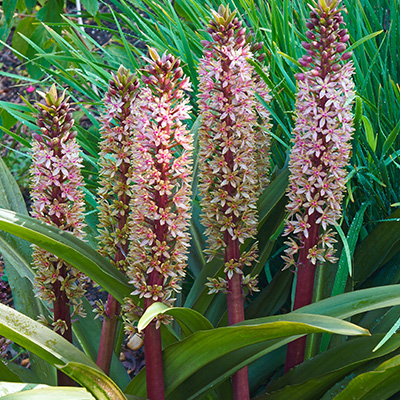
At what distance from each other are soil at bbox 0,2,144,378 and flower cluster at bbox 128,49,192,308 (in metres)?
0.64

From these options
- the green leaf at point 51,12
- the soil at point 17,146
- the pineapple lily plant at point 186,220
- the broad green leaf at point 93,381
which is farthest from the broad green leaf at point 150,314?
the green leaf at point 51,12

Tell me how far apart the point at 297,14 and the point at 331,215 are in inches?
66.9

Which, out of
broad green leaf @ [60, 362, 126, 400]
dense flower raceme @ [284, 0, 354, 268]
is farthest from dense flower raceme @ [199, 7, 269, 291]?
broad green leaf @ [60, 362, 126, 400]

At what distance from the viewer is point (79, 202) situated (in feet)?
4.37

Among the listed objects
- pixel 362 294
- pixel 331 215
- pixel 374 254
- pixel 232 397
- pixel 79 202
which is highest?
pixel 79 202

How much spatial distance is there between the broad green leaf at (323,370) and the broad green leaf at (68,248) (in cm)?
52

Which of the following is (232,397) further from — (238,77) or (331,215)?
(238,77)

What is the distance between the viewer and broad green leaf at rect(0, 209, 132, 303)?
1.19 meters

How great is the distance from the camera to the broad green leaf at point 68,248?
1186 millimetres

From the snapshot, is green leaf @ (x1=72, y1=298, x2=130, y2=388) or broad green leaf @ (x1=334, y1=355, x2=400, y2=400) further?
green leaf @ (x1=72, y1=298, x2=130, y2=388)

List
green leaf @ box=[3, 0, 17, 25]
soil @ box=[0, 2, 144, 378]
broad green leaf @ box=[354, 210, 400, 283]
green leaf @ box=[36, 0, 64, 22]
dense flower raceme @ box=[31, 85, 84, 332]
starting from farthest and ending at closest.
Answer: green leaf @ box=[36, 0, 64, 22]
green leaf @ box=[3, 0, 17, 25]
soil @ box=[0, 2, 144, 378]
broad green leaf @ box=[354, 210, 400, 283]
dense flower raceme @ box=[31, 85, 84, 332]

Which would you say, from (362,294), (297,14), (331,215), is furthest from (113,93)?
(297,14)

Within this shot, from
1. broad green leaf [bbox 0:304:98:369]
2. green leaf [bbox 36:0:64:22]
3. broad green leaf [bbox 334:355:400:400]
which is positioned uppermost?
green leaf [bbox 36:0:64:22]

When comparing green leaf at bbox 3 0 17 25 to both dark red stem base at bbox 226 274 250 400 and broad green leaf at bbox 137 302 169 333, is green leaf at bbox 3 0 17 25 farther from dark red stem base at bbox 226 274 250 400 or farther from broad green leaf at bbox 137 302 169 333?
broad green leaf at bbox 137 302 169 333
